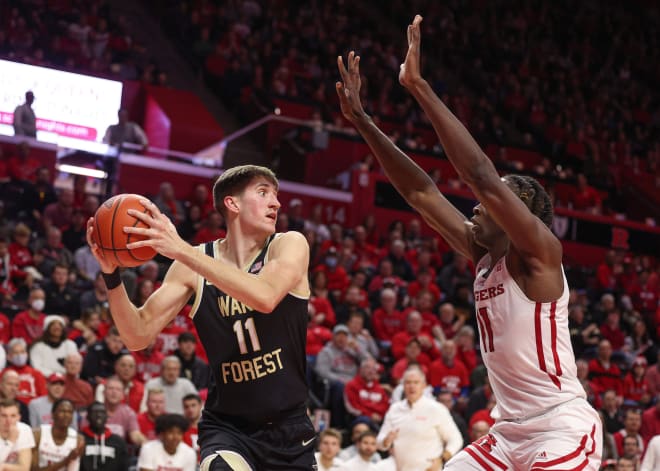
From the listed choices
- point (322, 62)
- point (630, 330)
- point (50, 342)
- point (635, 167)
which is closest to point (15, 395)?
point (50, 342)

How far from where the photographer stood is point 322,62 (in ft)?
77.1

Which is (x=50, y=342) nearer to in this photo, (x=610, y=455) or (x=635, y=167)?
(x=610, y=455)

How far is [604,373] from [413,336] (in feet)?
10.2

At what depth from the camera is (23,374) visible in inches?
454

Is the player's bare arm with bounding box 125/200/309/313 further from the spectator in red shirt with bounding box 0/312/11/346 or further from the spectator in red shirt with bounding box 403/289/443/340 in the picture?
the spectator in red shirt with bounding box 403/289/443/340

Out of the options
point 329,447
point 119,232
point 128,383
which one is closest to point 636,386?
point 329,447

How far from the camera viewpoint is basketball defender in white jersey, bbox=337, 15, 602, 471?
484cm

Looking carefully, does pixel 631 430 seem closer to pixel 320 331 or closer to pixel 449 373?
pixel 449 373

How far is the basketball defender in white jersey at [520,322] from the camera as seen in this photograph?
484 centimetres

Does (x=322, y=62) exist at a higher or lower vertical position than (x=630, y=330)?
higher

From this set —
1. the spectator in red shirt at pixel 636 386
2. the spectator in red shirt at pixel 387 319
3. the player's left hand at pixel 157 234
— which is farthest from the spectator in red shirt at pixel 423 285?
the player's left hand at pixel 157 234

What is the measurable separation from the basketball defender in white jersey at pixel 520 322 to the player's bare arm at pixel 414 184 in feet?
1.16

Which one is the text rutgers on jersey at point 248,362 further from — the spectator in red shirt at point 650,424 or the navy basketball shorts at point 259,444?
the spectator in red shirt at point 650,424

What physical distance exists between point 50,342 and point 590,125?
17.1m
